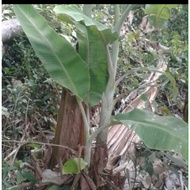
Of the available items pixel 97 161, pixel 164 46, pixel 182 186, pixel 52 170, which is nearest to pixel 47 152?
pixel 52 170

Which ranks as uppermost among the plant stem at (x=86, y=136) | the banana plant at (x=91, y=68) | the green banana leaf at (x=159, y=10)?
the green banana leaf at (x=159, y=10)

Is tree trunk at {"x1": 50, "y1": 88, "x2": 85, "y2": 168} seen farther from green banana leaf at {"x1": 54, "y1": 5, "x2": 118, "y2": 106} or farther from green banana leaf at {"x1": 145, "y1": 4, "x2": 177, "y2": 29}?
green banana leaf at {"x1": 145, "y1": 4, "x2": 177, "y2": 29}

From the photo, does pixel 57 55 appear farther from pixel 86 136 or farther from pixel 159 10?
pixel 159 10

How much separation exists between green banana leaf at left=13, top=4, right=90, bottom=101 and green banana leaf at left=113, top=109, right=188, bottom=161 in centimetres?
16

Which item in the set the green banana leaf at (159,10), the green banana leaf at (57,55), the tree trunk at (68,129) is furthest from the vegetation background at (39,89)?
the green banana leaf at (159,10)

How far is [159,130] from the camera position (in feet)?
2.85

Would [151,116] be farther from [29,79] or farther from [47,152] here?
[29,79]

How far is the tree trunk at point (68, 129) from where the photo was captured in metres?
1.09

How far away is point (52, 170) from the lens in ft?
3.55

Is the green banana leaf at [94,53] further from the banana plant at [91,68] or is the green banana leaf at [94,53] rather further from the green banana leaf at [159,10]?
the green banana leaf at [159,10]

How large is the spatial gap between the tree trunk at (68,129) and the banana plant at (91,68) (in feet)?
0.15

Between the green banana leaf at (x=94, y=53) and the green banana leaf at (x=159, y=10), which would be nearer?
the green banana leaf at (x=159, y=10)

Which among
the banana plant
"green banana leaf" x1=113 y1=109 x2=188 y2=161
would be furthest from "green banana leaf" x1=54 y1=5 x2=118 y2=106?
"green banana leaf" x1=113 y1=109 x2=188 y2=161

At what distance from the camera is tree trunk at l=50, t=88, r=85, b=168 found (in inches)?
42.9
